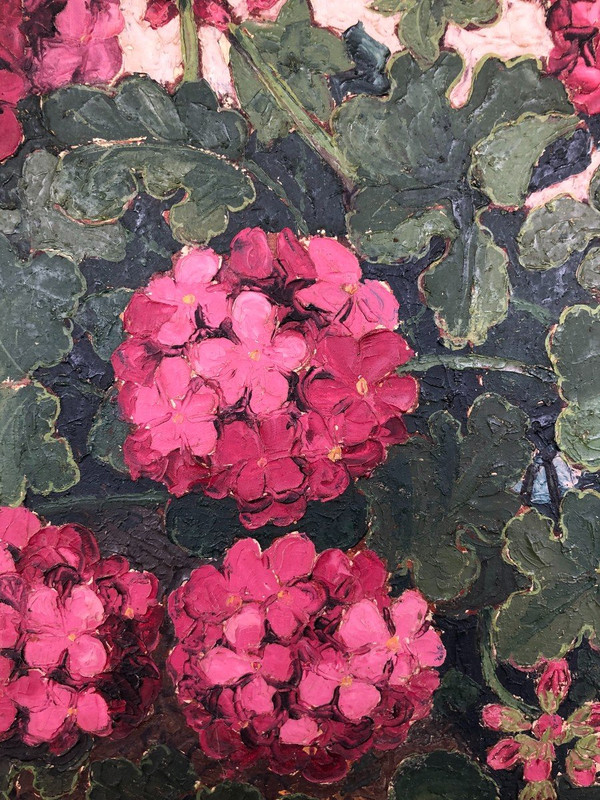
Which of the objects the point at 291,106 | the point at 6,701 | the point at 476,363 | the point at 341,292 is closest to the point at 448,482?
the point at 476,363

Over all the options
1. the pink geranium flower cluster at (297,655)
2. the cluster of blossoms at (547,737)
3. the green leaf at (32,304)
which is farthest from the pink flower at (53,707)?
the cluster of blossoms at (547,737)

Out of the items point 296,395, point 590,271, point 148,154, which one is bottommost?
point 296,395

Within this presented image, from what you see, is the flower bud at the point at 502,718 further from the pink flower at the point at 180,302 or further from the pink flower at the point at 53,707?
the pink flower at the point at 180,302

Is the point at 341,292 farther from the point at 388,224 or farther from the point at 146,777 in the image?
the point at 146,777

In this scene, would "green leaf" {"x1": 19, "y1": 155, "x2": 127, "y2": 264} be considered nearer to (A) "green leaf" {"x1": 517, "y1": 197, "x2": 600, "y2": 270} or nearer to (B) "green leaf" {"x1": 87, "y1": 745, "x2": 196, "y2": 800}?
(A) "green leaf" {"x1": 517, "y1": 197, "x2": 600, "y2": 270}

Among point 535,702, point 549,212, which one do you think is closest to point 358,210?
point 549,212

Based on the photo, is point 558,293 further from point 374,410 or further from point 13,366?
point 13,366
